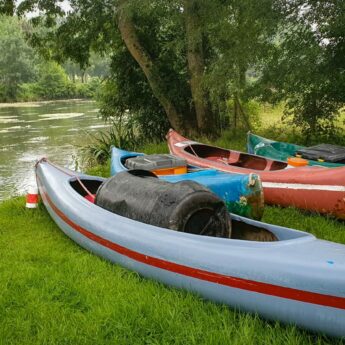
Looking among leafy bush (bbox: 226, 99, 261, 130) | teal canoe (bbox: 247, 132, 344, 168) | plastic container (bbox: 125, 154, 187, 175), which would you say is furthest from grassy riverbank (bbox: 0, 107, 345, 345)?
leafy bush (bbox: 226, 99, 261, 130)

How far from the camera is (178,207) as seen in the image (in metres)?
3.60

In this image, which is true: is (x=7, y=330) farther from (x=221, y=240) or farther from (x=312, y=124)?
(x=312, y=124)

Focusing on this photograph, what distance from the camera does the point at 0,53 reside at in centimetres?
5634

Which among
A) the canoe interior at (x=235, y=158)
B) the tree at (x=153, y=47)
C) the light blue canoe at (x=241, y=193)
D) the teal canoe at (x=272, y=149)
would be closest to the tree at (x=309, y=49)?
the teal canoe at (x=272, y=149)

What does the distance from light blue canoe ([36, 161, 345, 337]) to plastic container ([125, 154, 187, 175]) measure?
1.75 m

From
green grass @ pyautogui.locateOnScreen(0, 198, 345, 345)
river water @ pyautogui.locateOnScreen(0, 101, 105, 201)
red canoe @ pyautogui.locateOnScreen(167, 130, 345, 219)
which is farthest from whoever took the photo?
river water @ pyautogui.locateOnScreen(0, 101, 105, 201)

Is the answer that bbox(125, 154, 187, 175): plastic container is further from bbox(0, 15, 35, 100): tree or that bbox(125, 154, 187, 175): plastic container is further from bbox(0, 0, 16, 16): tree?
bbox(0, 15, 35, 100): tree

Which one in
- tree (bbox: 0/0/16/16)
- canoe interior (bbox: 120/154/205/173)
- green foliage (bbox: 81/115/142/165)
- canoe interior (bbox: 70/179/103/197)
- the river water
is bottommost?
the river water

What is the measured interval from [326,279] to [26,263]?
264 centimetres

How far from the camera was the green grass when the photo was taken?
9.10 feet

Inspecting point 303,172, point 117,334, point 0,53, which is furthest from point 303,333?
point 0,53

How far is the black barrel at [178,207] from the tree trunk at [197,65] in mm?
5449

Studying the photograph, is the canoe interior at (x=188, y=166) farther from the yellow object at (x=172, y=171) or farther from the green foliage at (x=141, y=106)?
the green foliage at (x=141, y=106)

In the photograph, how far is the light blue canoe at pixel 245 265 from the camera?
2.60m
